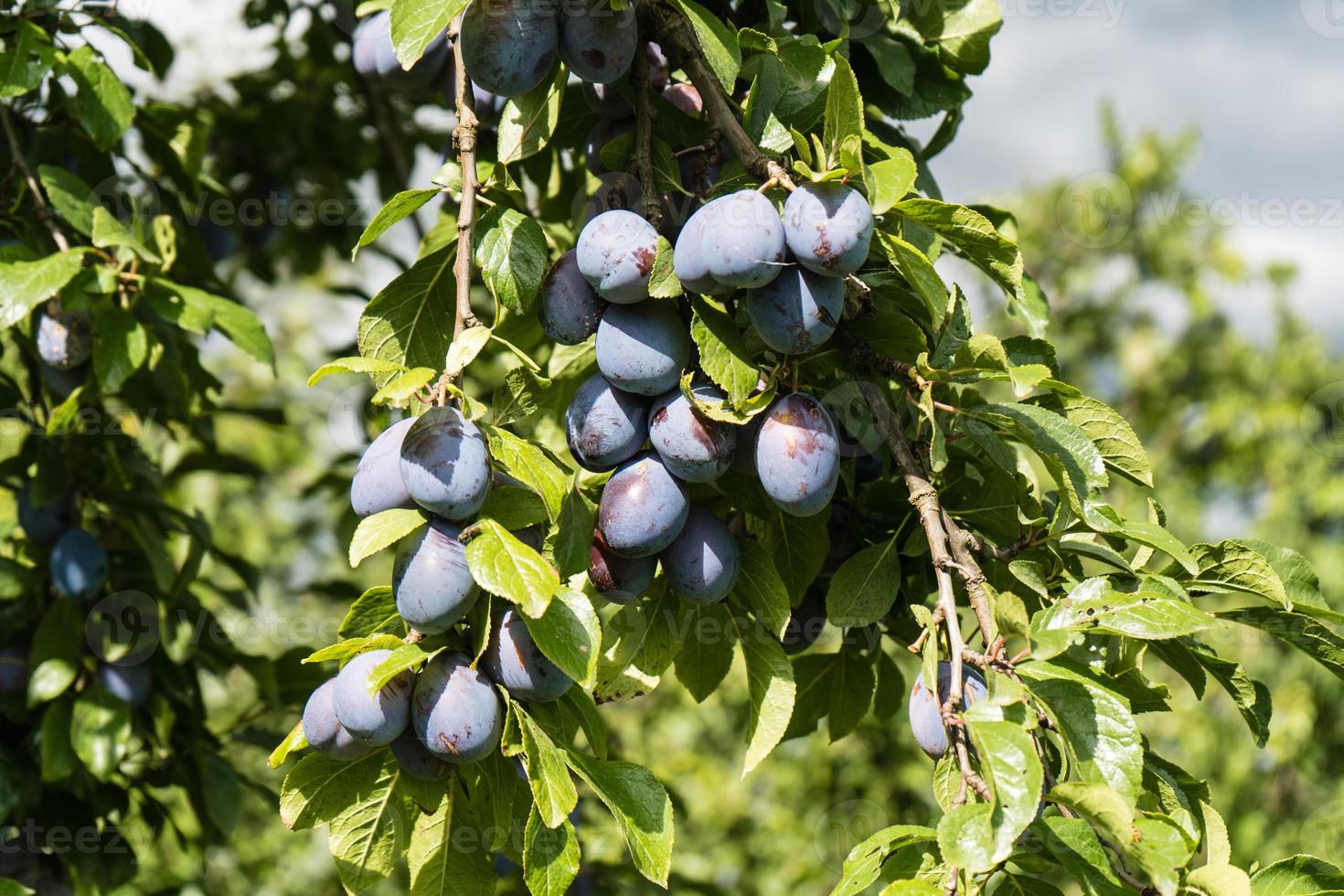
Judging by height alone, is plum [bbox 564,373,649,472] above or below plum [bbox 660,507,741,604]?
above

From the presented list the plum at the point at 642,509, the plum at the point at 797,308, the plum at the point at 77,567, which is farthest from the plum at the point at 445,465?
the plum at the point at 77,567

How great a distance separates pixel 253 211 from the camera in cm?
238

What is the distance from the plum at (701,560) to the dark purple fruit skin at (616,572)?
0.7 inches

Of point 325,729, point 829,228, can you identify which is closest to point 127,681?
point 325,729

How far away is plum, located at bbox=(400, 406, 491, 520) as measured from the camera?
808 millimetres

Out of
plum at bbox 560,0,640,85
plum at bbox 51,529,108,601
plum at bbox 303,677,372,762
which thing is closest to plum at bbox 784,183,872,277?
plum at bbox 560,0,640,85

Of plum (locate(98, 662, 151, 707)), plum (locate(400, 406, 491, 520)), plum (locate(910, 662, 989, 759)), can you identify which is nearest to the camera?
plum (locate(400, 406, 491, 520))

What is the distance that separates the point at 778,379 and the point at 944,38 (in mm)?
574

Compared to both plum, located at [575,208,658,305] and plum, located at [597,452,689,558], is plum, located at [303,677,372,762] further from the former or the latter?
plum, located at [575,208,658,305]

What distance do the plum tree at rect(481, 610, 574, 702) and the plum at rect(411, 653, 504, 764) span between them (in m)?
0.02

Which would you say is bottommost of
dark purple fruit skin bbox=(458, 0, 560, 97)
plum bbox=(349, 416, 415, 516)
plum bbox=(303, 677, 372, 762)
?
plum bbox=(303, 677, 372, 762)

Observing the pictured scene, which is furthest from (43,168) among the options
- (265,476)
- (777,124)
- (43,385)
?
(777,124)

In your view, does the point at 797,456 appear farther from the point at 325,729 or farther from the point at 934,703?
the point at 325,729

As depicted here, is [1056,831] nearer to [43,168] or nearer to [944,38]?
[944,38]
